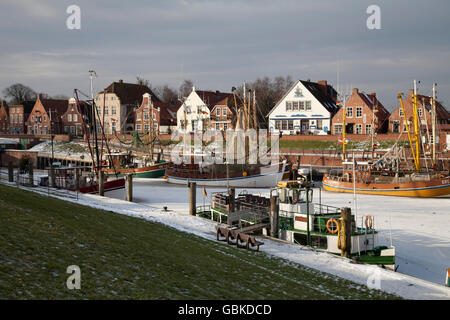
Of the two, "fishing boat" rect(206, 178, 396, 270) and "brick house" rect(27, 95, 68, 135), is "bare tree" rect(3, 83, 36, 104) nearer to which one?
"brick house" rect(27, 95, 68, 135)

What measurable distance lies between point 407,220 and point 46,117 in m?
91.4

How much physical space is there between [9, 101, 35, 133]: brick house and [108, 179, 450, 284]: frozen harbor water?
71185 mm

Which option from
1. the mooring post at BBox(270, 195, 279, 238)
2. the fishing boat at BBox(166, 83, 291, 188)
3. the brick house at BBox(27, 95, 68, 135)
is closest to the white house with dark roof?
the fishing boat at BBox(166, 83, 291, 188)

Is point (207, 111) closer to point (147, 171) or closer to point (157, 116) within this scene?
point (157, 116)

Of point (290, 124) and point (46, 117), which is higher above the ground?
point (46, 117)

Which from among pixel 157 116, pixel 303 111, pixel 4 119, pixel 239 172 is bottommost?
pixel 239 172

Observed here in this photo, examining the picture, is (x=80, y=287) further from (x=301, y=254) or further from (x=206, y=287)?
(x=301, y=254)

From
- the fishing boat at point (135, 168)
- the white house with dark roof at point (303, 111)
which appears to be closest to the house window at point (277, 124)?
the white house with dark roof at point (303, 111)

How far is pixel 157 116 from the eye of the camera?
9344 cm

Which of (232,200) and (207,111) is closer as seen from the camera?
(232,200)

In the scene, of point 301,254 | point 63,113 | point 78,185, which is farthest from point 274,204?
point 63,113

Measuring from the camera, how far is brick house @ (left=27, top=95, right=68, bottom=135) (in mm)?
101812

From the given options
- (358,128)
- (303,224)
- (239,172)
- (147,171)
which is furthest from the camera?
(358,128)

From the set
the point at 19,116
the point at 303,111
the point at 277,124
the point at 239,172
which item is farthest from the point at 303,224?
the point at 19,116
